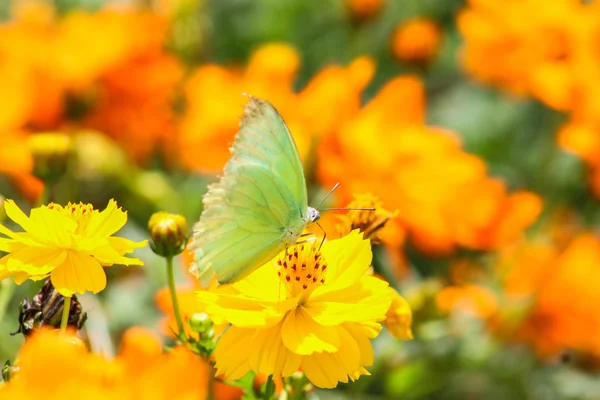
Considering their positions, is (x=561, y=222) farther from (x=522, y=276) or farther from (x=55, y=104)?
(x=55, y=104)

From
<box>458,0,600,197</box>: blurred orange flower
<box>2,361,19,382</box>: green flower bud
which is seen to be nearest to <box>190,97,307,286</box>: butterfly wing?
<box>2,361,19,382</box>: green flower bud

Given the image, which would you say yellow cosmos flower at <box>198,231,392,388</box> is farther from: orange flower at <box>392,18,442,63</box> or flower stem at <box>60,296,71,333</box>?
orange flower at <box>392,18,442,63</box>

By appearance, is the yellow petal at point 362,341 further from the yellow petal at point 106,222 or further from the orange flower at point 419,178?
the orange flower at point 419,178

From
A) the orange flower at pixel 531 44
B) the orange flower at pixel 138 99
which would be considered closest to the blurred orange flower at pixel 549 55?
the orange flower at pixel 531 44

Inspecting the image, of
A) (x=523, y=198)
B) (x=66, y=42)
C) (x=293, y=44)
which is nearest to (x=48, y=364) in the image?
(x=523, y=198)

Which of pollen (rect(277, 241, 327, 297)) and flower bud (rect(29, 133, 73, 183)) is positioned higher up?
pollen (rect(277, 241, 327, 297))

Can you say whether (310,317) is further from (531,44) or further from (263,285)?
(531,44)
